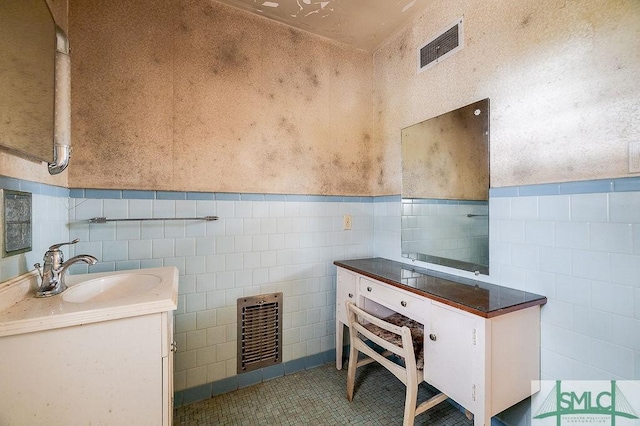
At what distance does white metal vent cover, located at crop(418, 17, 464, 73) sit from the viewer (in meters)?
1.73

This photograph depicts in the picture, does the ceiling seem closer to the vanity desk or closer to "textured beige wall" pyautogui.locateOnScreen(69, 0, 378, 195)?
"textured beige wall" pyautogui.locateOnScreen(69, 0, 378, 195)

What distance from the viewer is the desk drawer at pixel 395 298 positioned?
4.76 ft

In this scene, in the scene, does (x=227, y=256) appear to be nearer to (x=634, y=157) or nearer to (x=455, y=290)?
(x=455, y=290)

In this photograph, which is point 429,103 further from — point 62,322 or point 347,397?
point 62,322

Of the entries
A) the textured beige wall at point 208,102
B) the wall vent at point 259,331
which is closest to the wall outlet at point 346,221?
the textured beige wall at point 208,102

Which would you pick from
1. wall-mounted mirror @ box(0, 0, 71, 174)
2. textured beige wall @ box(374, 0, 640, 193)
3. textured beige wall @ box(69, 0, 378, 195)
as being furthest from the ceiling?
wall-mounted mirror @ box(0, 0, 71, 174)

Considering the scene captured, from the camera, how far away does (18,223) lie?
3.55 ft

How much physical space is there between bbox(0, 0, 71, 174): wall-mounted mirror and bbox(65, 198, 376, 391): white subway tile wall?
0.48 metres

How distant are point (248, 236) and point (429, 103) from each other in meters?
1.61

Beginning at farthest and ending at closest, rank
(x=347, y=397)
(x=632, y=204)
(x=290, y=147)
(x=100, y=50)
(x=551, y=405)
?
(x=290, y=147)
(x=347, y=397)
(x=100, y=50)
(x=551, y=405)
(x=632, y=204)

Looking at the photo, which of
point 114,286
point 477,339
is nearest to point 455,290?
point 477,339

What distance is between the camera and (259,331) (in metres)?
2.00

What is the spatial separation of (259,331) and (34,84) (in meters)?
1.80

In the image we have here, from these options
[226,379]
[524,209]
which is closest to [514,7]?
[524,209]
